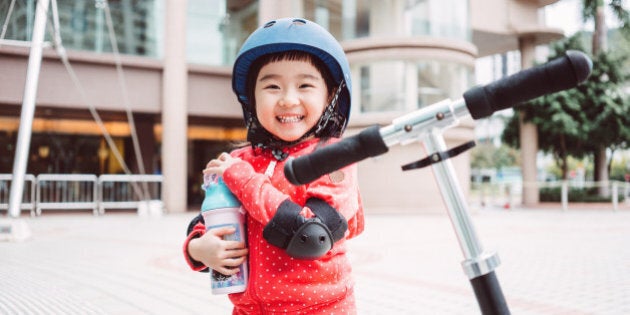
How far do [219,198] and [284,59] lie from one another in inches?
19.5

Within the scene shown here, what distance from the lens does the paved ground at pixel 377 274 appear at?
4773 mm

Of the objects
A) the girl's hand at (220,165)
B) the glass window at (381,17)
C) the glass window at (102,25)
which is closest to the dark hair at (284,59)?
the girl's hand at (220,165)

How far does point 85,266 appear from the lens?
22.7 ft

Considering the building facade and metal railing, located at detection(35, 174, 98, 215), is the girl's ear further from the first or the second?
metal railing, located at detection(35, 174, 98, 215)

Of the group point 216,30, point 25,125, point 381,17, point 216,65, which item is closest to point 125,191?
point 216,65

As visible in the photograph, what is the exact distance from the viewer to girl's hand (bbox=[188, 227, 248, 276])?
1588 mm

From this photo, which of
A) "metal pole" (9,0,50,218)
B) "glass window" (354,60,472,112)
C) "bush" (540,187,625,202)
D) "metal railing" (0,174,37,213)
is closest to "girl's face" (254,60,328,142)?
"metal pole" (9,0,50,218)

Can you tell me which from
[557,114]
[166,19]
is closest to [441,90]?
[557,114]

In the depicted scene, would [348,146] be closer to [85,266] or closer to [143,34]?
[85,266]

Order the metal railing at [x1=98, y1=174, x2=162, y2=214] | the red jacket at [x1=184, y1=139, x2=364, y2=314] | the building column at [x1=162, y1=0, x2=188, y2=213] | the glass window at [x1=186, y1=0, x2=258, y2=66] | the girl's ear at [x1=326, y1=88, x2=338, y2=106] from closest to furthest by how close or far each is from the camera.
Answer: the red jacket at [x1=184, y1=139, x2=364, y2=314] < the girl's ear at [x1=326, y1=88, x2=338, y2=106] < the metal railing at [x1=98, y1=174, x2=162, y2=214] < the building column at [x1=162, y1=0, x2=188, y2=213] < the glass window at [x1=186, y1=0, x2=258, y2=66]

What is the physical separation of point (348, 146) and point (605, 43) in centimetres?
2569

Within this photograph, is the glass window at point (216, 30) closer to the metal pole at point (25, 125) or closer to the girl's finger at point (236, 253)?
the metal pole at point (25, 125)

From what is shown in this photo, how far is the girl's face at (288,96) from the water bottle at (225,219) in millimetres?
286

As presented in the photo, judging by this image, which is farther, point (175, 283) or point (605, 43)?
point (605, 43)
